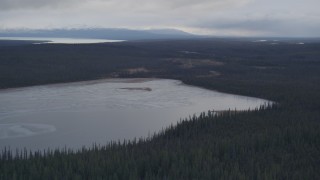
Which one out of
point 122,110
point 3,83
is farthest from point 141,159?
point 3,83

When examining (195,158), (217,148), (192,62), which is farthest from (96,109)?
(192,62)

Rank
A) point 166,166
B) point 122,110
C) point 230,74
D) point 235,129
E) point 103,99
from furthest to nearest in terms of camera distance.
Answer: point 230,74 → point 103,99 → point 122,110 → point 235,129 → point 166,166

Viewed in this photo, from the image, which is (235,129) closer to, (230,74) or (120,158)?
(120,158)

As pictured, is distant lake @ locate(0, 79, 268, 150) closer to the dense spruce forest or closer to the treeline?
the dense spruce forest

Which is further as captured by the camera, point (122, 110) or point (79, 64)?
point (79, 64)

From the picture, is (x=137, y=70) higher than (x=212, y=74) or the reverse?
higher

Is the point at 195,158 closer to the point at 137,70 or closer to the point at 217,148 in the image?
the point at 217,148
